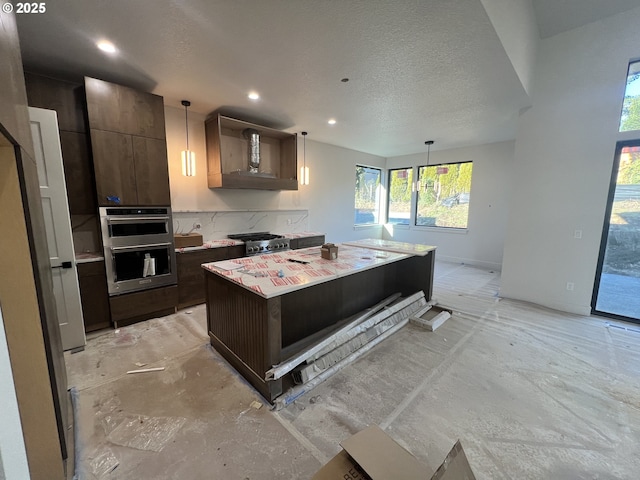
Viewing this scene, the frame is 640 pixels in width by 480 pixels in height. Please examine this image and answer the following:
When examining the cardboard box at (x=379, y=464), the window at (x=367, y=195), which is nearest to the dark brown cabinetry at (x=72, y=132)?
the cardboard box at (x=379, y=464)

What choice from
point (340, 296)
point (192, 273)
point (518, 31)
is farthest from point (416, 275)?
point (192, 273)

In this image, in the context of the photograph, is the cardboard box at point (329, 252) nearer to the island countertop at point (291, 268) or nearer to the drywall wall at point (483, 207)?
the island countertop at point (291, 268)

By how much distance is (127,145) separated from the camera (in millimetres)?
2854

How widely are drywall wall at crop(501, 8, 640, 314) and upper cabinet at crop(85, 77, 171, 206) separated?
4.85 meters

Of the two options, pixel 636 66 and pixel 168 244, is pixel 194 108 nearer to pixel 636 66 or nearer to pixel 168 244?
pixel 168 244

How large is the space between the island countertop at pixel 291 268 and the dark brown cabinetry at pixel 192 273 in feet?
3.84

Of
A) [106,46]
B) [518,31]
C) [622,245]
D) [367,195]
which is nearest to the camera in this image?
[106,46]

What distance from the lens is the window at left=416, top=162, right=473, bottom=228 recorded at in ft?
20.3

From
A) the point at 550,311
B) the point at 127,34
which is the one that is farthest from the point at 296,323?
the point at 550,311

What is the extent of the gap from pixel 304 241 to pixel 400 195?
389 cm

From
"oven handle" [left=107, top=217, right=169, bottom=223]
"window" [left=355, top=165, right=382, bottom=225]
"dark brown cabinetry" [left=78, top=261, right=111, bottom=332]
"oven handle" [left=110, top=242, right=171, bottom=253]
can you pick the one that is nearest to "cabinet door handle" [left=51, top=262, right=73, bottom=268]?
"dark brown cabinetry" [left=78, top=261, right=111, bottom=332]

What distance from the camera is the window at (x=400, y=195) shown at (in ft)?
23.5

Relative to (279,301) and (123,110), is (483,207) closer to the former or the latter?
(279,301)

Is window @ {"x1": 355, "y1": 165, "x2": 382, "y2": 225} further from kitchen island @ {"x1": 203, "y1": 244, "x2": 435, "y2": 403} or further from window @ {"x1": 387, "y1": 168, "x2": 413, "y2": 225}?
kitchen island @ {"x1": 203, "y1": 244, "x2": 435, "y2": 403}
